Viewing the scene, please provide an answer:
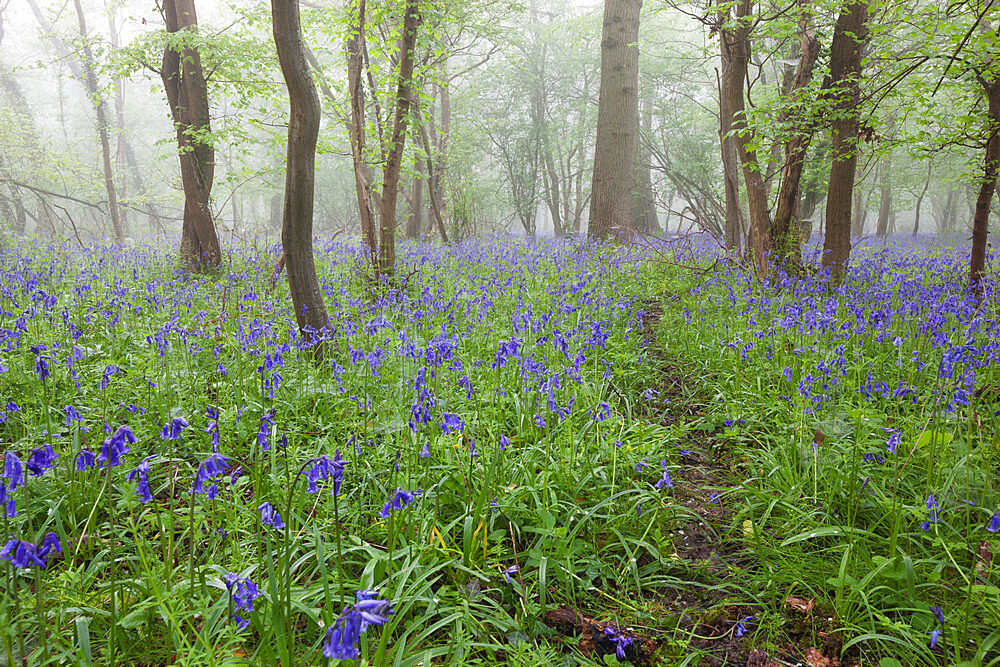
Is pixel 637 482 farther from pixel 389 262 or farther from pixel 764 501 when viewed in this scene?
pixel 389 262

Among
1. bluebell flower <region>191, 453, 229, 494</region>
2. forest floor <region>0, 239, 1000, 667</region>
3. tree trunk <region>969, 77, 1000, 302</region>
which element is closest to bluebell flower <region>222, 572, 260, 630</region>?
forest floor <region>0, 239, 1000, 667</region>

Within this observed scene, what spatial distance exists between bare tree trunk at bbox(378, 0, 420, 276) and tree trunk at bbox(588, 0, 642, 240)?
489cm

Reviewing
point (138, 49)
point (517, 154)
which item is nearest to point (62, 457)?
point (138, 49)

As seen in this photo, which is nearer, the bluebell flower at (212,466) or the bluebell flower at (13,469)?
the bluebell flower at (13,469)

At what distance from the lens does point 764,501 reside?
7.89 feet

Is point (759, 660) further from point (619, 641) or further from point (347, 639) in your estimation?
point (347, 639)

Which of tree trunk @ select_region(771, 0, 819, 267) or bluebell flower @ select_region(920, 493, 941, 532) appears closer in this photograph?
bluebell flower @ select_region(920, 493, 941, 532)

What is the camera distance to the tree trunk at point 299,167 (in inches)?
145

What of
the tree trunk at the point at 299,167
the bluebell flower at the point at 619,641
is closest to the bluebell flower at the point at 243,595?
the bluebell flower at the point at 619,641

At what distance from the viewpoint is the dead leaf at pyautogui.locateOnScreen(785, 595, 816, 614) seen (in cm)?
190

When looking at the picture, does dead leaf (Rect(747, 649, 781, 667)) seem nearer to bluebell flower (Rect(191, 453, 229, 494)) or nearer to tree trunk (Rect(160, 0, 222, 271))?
bluebell flower (Rect(191, 453, 229, 494))

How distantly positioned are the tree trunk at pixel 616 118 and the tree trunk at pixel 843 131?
388 centimetres

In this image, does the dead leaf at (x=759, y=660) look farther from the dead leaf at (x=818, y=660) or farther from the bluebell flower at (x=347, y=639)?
the bluebell flower at (x=347, y=639)

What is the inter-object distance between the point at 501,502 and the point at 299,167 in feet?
9.90
